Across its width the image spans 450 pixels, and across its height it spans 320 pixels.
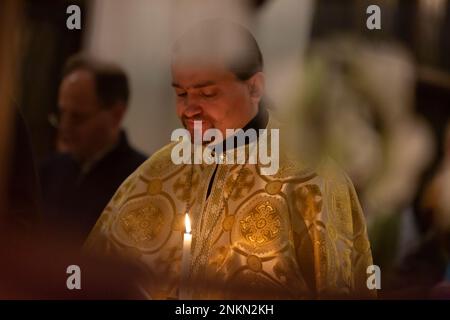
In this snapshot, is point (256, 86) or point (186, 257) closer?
point (186, 257)

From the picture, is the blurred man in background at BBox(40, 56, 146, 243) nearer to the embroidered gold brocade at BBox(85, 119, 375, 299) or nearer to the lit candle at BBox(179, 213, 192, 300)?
the embroidered gold brocade at BBox(85, 119, 375, 299)

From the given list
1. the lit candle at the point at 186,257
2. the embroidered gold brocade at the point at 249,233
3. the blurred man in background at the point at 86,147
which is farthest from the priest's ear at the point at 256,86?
the lit candle at the point at 186,257

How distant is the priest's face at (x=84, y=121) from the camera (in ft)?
11.0

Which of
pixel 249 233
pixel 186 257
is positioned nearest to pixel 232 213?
pixel 249 233

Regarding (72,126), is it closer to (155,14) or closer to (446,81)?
(155,14)

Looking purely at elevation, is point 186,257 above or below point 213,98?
below

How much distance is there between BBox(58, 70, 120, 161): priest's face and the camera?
3.35m

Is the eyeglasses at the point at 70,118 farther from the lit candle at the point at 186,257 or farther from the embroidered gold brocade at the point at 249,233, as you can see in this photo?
the lit candle at the point at 186,257

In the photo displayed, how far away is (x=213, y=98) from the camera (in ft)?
10.1

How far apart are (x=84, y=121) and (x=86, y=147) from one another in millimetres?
104

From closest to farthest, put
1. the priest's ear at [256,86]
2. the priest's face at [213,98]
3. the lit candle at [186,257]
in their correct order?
1. the lit candle at [186,257]
2. the priest's face at [213,98]
3. the priest's ear at [256,86]

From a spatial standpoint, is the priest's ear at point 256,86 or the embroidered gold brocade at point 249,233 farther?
the priest's ear at point 256,86

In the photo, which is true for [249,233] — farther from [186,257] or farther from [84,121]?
[84,121]
